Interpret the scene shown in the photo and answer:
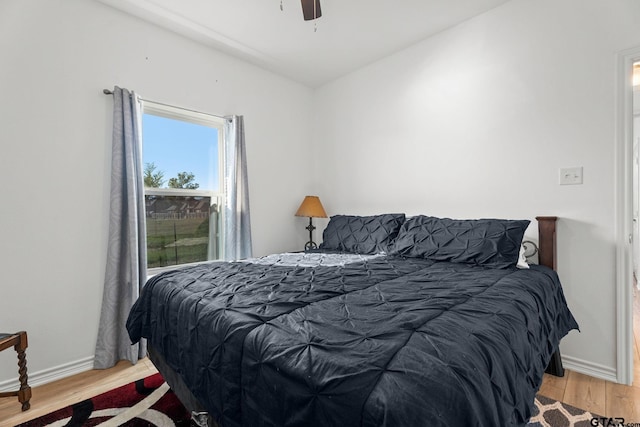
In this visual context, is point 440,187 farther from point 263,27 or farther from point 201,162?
point 201,162

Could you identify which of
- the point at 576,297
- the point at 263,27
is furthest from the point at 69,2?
the point at 576,297

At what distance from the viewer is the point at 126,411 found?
5.73ft

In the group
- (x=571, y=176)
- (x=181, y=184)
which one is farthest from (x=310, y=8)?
(x=571, y=176)

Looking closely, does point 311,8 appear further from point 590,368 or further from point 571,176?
point 590,368

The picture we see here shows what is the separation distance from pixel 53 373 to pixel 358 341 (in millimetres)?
2397

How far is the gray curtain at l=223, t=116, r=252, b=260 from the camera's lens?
3031 millimetres

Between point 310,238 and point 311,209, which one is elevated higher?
point 311,209

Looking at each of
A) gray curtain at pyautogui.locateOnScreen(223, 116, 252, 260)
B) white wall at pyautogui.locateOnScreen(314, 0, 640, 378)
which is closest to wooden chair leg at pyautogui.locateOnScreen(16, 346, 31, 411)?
gray curtain at pyautogui.locateOnScreen(223, 116, 252, 260)

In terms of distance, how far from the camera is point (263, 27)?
8.70 feet

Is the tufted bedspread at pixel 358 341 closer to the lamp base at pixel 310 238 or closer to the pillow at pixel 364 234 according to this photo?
the pillow at pixel 364 234

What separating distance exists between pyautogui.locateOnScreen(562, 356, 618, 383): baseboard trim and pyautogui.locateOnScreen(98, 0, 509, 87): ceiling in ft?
8.70

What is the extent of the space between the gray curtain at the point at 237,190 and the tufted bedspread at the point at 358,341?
3.85ft

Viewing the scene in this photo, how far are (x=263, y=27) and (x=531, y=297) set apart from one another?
2.76m

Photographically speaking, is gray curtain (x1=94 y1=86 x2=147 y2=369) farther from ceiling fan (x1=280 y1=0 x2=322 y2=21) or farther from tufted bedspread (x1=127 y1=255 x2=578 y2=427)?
ceiling fan (x1=280 y1=0 x2=322 y2=21)
